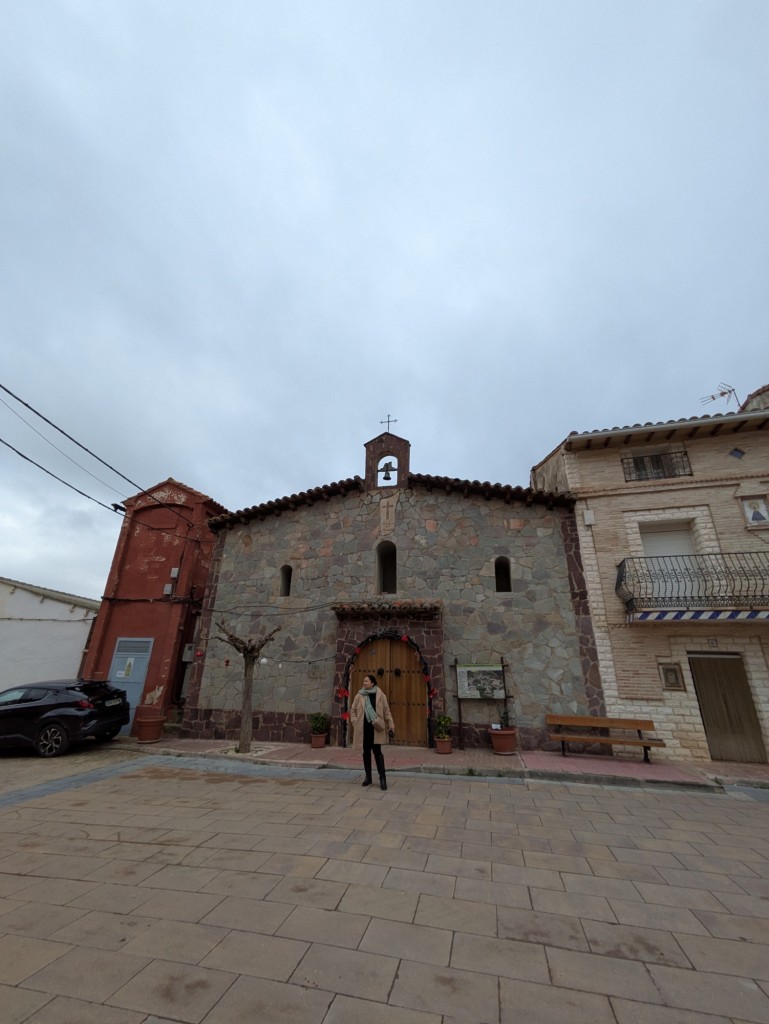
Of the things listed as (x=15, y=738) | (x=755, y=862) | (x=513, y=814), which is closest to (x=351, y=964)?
(x=513, y=814)

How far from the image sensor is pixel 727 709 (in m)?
8.54

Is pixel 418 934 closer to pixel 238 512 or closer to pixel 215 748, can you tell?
pixel 215 748

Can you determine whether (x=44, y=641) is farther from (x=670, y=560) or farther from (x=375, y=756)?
(x=670, y=560)

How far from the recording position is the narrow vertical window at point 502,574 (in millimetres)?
10039

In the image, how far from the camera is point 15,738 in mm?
8766

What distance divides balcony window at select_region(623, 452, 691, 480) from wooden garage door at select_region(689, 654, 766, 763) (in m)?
4.03

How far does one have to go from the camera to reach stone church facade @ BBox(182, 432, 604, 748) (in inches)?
361

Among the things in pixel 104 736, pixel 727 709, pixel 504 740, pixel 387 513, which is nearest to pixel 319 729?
pixel 504 740

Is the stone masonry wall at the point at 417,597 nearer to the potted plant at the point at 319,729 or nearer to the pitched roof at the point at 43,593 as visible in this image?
the potted plant at the point at 319,729

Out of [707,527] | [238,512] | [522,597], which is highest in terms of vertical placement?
[238,512]

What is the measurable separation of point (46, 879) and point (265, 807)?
2.41 metres

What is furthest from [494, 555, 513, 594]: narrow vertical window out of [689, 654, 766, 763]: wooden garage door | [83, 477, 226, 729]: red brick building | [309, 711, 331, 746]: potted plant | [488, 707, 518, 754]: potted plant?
[83, 477, 226, 729]: red brick building

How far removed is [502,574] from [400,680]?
3.37m

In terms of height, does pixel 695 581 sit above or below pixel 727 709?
above
